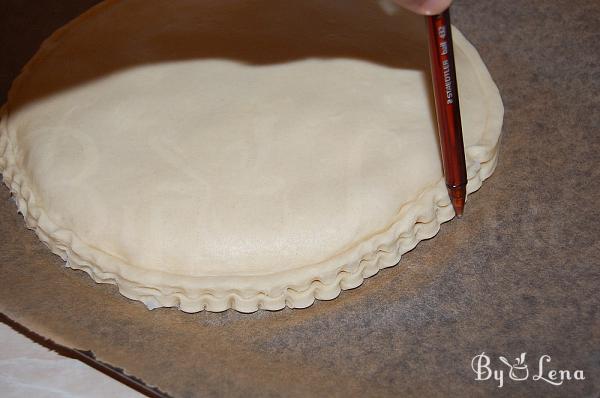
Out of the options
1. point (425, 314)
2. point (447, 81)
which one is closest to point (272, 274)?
point (425, 314)

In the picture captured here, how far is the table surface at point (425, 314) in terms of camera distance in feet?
3.09

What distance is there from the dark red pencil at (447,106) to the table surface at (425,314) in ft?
0.31

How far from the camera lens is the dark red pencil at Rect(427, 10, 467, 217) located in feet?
2.70

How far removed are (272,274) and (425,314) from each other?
0.19 m

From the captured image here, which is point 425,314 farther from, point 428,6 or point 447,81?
point 428,6

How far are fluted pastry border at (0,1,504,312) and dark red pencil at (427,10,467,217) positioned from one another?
1.6 inches

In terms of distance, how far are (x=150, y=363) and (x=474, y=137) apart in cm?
49

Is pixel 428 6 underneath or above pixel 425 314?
above

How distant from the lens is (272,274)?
0.96m

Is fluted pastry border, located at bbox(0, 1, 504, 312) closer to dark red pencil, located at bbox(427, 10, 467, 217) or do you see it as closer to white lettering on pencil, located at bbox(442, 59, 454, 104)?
dark red pencil, located at bbox(427, 10, 467, 217)

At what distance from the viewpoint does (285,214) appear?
97cm

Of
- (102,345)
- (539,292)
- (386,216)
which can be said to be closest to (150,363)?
(102,345)

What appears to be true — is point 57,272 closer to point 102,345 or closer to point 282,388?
point 102,345

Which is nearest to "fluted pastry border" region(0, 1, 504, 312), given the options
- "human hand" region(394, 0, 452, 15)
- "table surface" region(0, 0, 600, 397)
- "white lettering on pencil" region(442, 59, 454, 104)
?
"table surface" region(0, 0, 600, 397)
